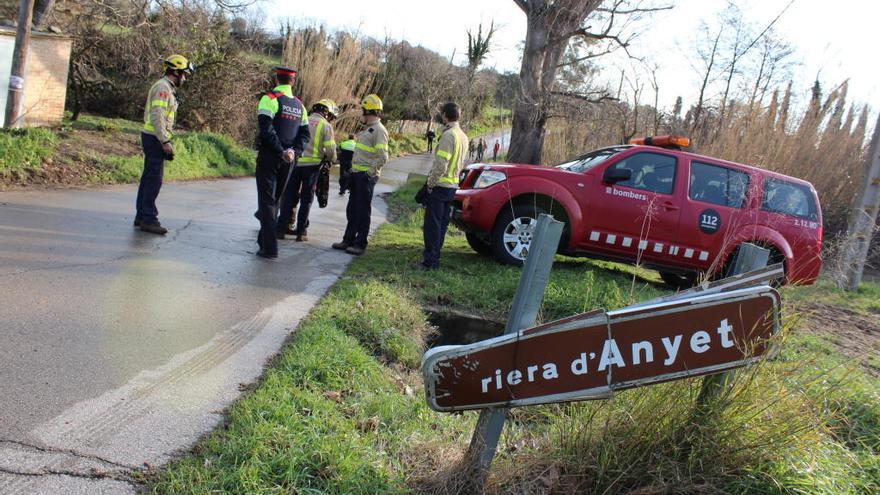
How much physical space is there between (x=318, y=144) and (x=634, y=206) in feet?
13.8

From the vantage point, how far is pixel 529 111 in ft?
53.1

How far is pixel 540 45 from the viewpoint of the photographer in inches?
639

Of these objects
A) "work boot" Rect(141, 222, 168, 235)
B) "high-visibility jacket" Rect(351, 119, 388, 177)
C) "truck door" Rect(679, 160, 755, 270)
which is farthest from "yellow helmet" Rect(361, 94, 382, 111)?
"truck door" Rect(679, 160, 755, 270)

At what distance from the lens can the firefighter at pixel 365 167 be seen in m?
8.44

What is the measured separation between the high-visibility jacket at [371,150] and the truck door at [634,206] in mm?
2679

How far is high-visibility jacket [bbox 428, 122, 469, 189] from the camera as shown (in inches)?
304

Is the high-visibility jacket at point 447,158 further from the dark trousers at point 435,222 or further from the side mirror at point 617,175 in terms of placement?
the side mirror at point 617,175

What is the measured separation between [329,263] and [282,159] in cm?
131

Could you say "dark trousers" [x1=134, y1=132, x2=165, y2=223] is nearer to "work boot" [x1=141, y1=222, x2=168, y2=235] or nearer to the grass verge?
"work boot" [x1=141, y1=222, x2=168, y2=235]

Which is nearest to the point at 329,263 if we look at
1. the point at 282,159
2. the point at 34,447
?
the point at 282,159

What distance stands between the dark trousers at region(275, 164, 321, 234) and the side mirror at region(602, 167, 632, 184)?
12.6 feet

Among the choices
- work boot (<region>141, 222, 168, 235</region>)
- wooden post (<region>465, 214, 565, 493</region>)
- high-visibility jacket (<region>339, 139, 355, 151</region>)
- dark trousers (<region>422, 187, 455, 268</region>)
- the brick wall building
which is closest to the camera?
wooden post (<region>465, 214, 565, 493</region>)

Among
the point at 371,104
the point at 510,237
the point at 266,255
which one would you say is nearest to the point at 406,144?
the point at 371,104

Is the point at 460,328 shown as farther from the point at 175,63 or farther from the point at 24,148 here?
the point at 24,148
